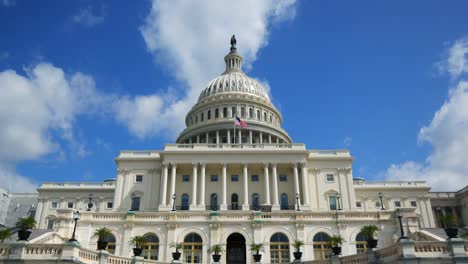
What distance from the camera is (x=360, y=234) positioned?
43000 mm

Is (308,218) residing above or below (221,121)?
below

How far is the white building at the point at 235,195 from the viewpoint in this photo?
43000 mm

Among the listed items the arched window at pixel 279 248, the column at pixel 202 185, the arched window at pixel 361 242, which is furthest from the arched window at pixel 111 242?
the arched window at pixel 361 242

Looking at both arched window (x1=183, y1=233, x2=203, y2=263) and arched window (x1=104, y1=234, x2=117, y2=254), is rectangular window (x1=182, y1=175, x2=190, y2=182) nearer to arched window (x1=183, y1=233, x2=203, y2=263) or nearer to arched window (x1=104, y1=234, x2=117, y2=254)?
arched window (x1=183, y1=233, x2=203, y2=263)

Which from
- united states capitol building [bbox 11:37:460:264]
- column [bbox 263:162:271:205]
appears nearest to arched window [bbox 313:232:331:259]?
united states capitol building [bbox 11:37:460:264]

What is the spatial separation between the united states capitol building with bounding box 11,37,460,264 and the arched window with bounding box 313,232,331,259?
0.10 meters

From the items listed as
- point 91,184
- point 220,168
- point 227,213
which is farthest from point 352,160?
point 91,184

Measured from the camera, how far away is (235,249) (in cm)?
4322

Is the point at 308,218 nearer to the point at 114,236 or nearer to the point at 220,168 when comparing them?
the point at 114,236

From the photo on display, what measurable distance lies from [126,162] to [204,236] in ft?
118

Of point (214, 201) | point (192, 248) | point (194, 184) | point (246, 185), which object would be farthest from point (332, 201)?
point (192, 248)

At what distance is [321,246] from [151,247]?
1799 cm

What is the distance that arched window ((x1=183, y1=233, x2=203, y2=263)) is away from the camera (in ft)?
137

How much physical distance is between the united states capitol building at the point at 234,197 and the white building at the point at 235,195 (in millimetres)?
119
